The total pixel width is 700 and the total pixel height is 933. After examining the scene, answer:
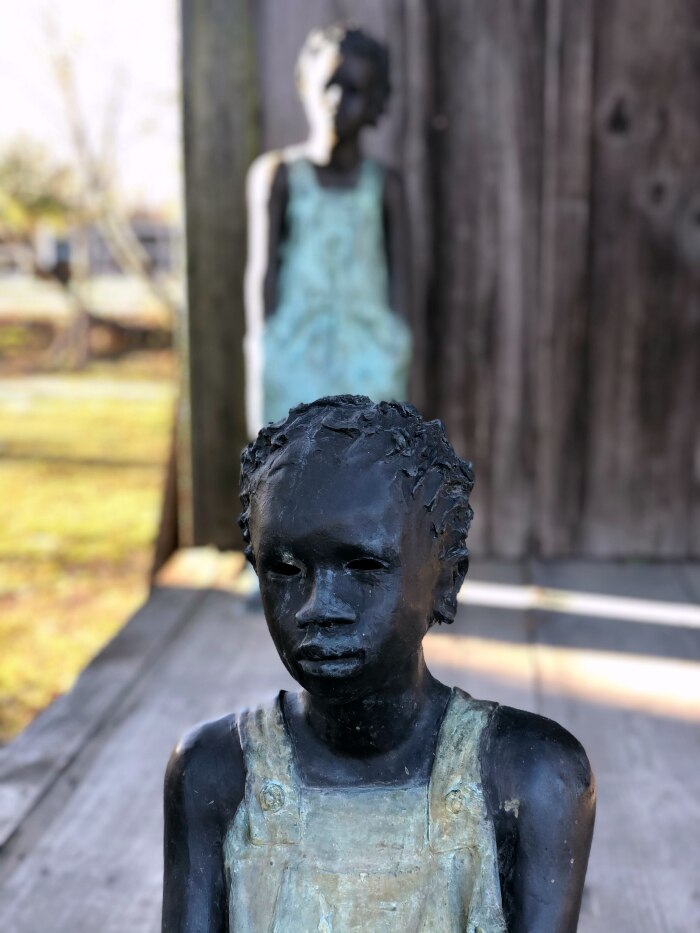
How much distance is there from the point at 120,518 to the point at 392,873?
562 cm

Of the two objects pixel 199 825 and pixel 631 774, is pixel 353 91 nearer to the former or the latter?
pixel 631 774

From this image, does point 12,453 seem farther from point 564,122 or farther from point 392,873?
point 392,873

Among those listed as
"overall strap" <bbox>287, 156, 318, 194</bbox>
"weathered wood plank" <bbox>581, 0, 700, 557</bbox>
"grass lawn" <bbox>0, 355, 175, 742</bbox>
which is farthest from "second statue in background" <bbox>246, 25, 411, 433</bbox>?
"grass lawn" <bbox>0, 355, 175, 742</bbox>

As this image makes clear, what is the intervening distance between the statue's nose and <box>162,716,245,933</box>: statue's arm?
286mm

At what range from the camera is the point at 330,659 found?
137 centimetres

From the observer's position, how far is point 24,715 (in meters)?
Answer: 4.21

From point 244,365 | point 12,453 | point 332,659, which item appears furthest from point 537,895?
point 12,453

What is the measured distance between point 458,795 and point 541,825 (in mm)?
108

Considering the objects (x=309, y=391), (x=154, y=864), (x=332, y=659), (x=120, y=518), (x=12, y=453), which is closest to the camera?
(x=332, y=659)

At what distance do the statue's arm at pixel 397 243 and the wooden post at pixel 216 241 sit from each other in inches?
35.6

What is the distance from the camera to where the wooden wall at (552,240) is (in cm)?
448

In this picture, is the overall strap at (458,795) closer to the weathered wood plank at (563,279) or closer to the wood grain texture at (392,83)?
the wood grain texture at (392,83)

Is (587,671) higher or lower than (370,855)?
lower

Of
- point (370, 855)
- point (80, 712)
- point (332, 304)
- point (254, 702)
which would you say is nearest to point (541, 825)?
point (370, 855)
